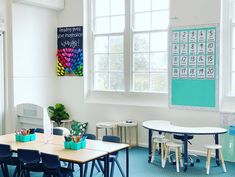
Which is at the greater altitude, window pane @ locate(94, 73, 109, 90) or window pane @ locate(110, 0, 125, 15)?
window pane @ locate(110, 0, 125, 15)

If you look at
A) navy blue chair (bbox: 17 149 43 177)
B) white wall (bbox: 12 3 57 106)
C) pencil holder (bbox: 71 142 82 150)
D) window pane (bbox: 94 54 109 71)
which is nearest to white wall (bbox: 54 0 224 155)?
window pane (bbox: 94 54 109 71)

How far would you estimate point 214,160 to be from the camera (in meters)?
6.47

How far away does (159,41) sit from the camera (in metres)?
7.48

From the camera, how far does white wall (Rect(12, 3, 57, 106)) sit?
25.2 feet

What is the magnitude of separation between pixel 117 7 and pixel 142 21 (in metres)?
0.72

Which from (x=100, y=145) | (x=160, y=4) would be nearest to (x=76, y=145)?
(x=100, y=145)

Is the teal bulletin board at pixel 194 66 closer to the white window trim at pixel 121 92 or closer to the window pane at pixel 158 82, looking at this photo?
the window pane at pixel 158 82

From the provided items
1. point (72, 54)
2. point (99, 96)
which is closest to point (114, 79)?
point (99, 96)

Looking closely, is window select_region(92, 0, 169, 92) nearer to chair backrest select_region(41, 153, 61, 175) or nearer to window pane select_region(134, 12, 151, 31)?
window pane select_region(134, 12, 151, 31)

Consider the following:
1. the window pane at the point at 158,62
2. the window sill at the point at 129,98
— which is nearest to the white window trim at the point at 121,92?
the window sill at the point at 129,98

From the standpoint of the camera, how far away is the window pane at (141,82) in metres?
7.69

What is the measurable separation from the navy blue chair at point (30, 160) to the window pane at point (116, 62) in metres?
3.83

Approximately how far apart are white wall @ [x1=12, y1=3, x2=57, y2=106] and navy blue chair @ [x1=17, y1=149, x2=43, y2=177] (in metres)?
3.20

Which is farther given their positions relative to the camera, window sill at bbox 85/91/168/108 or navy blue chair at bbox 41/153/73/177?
window sill at bbox 85/91/168/108
